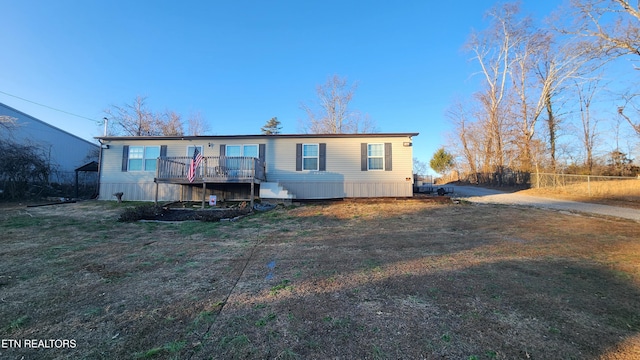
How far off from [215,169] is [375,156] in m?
7.56

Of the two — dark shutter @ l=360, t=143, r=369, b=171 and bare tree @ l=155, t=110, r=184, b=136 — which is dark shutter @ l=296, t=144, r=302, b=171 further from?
bare tree @ l=155, t=110, r=184, b=136

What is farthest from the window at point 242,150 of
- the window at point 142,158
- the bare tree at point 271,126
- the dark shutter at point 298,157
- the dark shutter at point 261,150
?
the bare tree at point 271,126

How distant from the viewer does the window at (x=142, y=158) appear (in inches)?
560

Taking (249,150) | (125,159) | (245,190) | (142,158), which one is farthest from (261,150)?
(125,159)

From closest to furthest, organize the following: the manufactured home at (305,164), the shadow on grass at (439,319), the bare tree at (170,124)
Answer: the shadow on grass at (439,319)
the manufactured home at (305,164)
the bare tree at (170,124)

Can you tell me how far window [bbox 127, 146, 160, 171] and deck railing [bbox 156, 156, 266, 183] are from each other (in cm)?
258

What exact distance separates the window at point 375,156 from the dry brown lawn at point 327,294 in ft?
21.9

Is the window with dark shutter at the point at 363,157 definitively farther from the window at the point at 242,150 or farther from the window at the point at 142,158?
the window at the point at 142,158

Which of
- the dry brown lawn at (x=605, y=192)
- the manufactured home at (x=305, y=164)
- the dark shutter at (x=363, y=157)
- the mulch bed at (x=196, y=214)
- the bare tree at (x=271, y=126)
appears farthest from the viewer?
the bare tree at (x=271, y=126)

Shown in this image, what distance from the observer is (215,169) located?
40.2ft

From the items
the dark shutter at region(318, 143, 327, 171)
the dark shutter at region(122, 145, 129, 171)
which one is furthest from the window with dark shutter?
the dark shutter at region(122, 145, 129, 171)

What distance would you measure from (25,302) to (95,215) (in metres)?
8.46

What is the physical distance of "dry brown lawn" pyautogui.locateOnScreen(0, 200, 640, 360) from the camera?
2.31m

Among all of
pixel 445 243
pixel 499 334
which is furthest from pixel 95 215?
pixel 499 334
